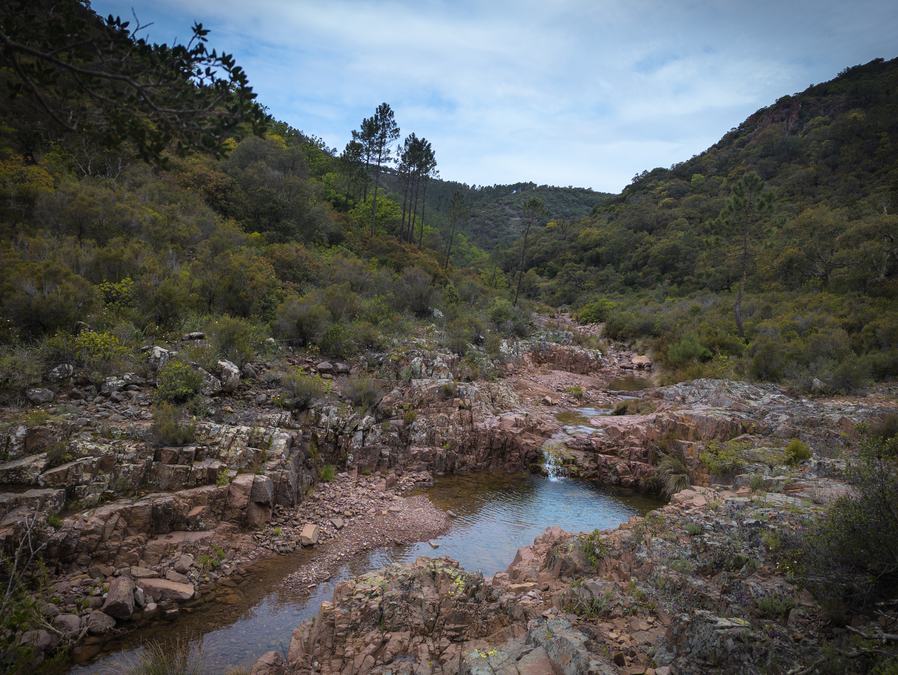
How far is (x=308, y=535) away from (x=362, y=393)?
5294 millimetres

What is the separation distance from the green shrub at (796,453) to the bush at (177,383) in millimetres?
14322

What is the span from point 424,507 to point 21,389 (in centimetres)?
898

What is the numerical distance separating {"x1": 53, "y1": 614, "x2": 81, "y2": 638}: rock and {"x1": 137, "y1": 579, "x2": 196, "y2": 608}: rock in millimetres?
901

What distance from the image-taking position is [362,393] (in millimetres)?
14156

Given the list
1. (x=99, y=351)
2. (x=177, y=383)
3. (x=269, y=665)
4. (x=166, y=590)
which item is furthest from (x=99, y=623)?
(x=99, y=351)

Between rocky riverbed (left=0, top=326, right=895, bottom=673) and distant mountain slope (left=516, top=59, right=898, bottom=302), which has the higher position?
distant mountain slope (left=516, top=59, right=898, bottom=302)

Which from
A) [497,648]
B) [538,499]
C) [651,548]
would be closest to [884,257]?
[538,499]

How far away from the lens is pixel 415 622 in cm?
629

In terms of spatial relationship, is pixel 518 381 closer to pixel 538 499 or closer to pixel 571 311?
pixel 538 499

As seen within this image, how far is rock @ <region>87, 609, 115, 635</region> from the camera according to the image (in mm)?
6459

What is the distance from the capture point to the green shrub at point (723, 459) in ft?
37.3

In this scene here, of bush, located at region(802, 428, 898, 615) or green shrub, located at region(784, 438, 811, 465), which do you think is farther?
green shrub, located at region(784, 438, 811, 465)

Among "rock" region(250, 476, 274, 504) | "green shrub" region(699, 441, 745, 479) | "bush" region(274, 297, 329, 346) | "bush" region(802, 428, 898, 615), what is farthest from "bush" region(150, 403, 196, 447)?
"green shrub" region(699, 441, 745, 479)

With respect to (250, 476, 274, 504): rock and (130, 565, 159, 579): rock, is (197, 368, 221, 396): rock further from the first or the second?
(130, 565, 159, 579): rock
